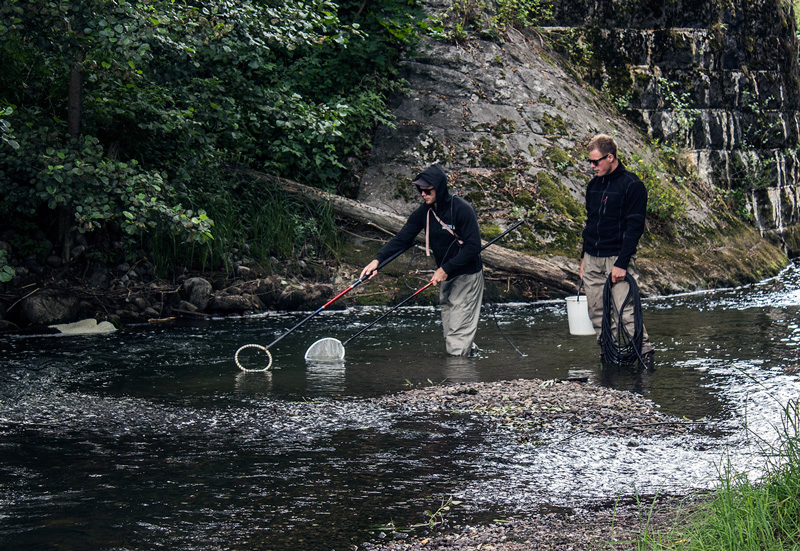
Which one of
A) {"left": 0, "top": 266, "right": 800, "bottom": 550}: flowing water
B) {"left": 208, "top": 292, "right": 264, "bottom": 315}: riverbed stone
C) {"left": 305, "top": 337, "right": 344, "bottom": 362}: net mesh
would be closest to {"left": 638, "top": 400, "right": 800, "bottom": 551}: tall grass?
{"left": 0, "top": 266, "right": 800, "bottom": 550}: flowing water

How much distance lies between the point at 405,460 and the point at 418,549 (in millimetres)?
1519

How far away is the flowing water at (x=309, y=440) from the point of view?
4.56 meters

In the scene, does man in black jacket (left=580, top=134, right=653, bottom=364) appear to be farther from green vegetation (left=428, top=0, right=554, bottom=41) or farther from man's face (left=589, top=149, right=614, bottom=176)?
green vegetation (left=428, top=0, right=554, bottom=41)

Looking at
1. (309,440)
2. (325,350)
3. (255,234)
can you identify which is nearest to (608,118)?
(255,234)

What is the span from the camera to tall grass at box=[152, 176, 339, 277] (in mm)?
13758

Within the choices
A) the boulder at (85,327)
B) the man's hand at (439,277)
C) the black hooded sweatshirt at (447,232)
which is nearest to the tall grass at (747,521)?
the man's hand at (439,277)

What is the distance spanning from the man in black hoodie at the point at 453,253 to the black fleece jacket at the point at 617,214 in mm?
1316

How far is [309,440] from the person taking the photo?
615cm

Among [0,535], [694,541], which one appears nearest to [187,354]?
[0,535]

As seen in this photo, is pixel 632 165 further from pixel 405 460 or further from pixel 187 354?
pixel 405 460

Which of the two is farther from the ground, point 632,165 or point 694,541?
point 632,165

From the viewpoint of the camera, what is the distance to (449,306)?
32.2ft

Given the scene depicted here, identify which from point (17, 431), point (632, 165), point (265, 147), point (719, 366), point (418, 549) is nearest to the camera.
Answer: point (418, 549)

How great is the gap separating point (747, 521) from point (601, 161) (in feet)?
18.5
